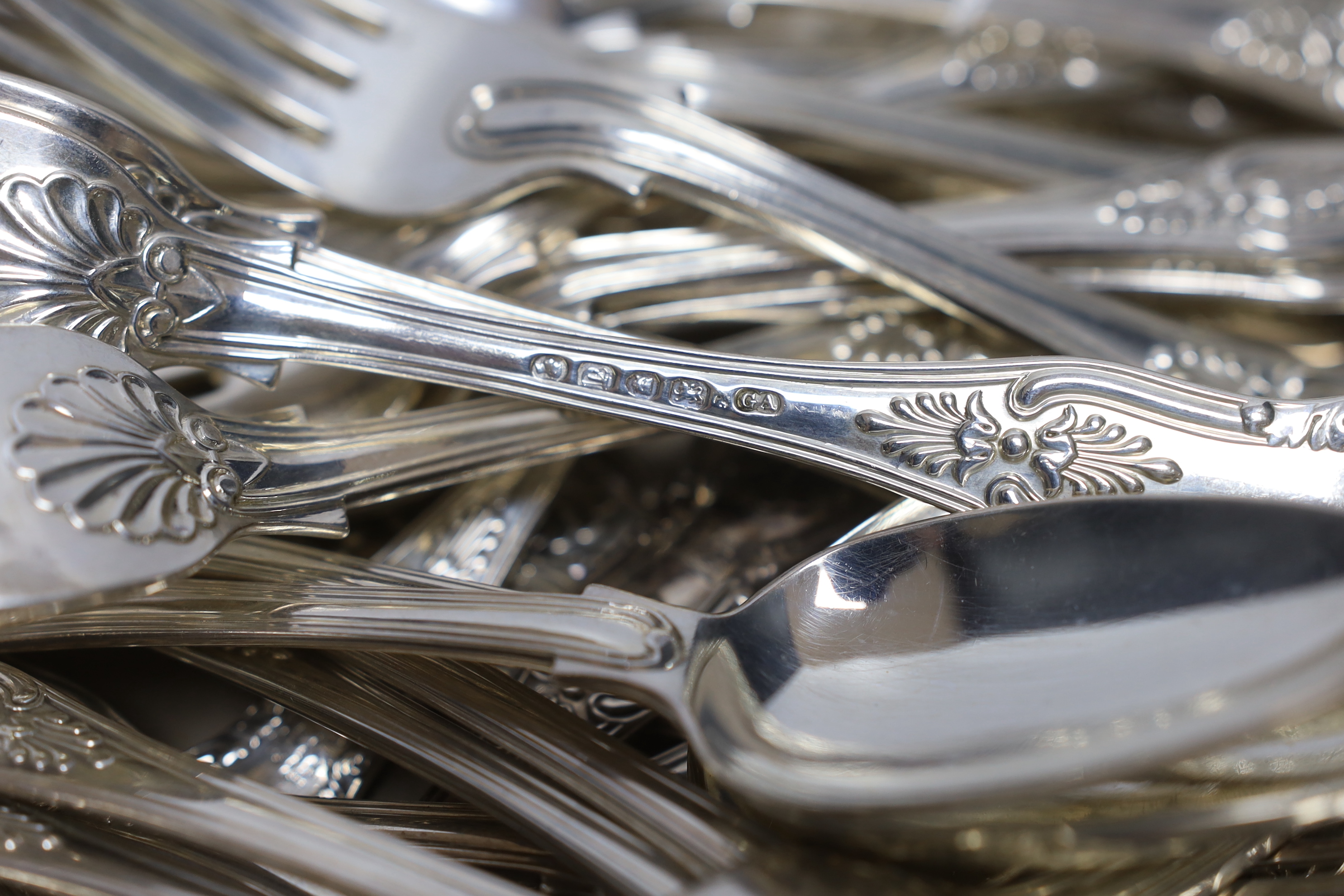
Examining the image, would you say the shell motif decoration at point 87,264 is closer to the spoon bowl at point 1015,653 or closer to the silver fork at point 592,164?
the silver fork at point 592,164

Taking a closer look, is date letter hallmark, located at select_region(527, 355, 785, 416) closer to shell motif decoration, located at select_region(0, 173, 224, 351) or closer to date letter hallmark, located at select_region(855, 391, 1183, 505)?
date letter hallmark, located at select_region(855, 391, 1183, 505)

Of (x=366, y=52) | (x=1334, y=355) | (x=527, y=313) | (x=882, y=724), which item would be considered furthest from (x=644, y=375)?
(x=1334, y=355)

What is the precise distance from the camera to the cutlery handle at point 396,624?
418 mm

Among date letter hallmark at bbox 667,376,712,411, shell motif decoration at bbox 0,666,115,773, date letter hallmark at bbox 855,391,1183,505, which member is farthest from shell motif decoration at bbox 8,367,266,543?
date letter hallmark at bbox 855,391,1183,505

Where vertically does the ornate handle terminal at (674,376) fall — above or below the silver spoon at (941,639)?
above

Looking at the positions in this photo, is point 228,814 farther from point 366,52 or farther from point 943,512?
point 366,52

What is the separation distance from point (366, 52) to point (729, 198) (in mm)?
312

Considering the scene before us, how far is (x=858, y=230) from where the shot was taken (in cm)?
59

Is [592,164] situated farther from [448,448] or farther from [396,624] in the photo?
[396,624]

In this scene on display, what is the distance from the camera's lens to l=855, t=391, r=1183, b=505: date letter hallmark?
1.52 ft

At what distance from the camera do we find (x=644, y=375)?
1.62 feet

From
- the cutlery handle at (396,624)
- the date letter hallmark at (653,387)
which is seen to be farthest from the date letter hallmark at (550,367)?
the cutlery handle at (396,624)

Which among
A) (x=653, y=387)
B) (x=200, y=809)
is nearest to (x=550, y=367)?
(x=653, y=387)

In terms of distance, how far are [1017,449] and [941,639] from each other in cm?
11
